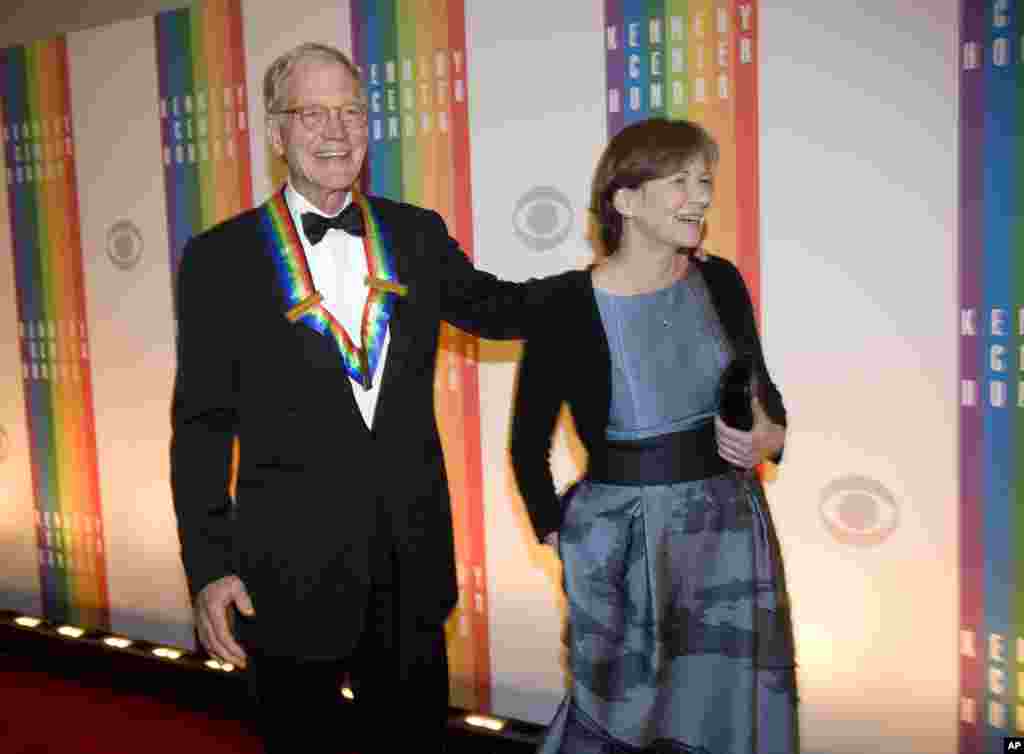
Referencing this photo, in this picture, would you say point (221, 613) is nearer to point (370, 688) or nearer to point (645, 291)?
point (370, 688)

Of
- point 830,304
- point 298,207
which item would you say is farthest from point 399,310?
point 830,304

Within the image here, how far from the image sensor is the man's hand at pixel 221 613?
61.1 inches

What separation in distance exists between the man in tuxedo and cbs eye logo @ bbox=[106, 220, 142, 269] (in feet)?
5.34

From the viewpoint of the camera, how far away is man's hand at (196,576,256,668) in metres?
1.55

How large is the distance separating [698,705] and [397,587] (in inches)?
22.1

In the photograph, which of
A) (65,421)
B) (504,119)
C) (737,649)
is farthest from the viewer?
(65,421)

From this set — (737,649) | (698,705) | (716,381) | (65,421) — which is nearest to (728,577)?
(737,649)

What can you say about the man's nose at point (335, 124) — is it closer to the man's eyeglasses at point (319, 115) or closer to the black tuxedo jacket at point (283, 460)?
the man's eyeglasses at point (319, 115)

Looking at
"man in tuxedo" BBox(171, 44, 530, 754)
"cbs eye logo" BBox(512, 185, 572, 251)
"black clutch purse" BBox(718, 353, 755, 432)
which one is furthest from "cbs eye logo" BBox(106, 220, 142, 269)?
"black clutch purse" BBox(718, 353, 755, 432)

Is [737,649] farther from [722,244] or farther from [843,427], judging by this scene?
[722,244]

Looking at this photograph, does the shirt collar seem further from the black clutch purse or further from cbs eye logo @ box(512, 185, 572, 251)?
cbs eye logo @ box(512, 185, 572, 251)

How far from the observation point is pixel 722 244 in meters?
2.25

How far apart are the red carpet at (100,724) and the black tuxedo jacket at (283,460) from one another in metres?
1.36

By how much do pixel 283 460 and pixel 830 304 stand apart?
1.31 meters
